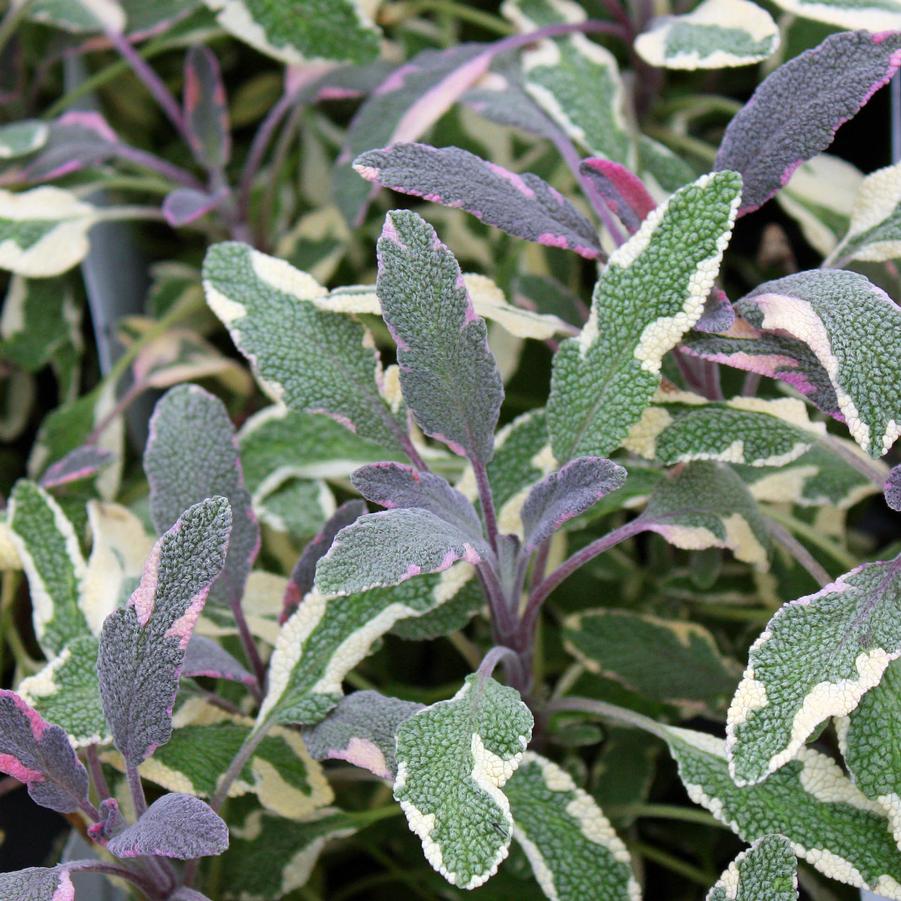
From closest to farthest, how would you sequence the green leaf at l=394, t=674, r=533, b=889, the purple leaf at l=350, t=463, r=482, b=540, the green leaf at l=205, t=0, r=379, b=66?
the green leaf at l=394, t=674, r=533, b=889 < the purple leaf at l=350, t=463, r=482, b=540 < the green leaf at l=205, t=0, r=379, b=66

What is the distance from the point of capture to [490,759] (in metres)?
0.50

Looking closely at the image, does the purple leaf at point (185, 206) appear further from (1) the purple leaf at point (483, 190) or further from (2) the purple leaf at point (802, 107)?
(2) the purple leaf at point (802, 107)

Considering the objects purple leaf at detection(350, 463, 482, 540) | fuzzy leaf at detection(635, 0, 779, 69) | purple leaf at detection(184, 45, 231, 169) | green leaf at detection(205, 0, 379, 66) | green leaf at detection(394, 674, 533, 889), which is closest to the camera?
green leaf at detection(394, 674, 533, 889)

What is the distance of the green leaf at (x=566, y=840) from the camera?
59 cm

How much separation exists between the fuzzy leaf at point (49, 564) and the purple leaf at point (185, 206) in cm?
25

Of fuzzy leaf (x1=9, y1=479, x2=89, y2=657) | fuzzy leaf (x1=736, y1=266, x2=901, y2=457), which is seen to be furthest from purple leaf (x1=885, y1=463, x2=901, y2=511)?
fuzzy leaf (x1=9, y1=479, x2=89, y2=657)

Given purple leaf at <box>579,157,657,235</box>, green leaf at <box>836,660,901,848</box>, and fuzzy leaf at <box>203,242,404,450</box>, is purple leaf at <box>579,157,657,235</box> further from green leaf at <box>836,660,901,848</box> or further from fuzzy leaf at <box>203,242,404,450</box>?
green leaf at <box>836,660,901,848</box>

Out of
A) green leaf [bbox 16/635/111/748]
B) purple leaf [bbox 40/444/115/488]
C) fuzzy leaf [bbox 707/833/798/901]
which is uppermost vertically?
purple leaf [bbox 40/444/115/488]

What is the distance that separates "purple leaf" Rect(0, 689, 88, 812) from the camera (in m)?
0.53

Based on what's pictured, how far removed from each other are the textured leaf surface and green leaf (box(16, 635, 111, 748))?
0.33m

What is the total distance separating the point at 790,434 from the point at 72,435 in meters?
0.56

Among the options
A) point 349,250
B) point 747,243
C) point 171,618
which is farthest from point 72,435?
point 747,243

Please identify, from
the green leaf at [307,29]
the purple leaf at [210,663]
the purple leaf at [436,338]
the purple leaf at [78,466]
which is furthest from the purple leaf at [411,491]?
the green leaf at [307,29]

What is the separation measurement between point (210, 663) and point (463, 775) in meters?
0.20
